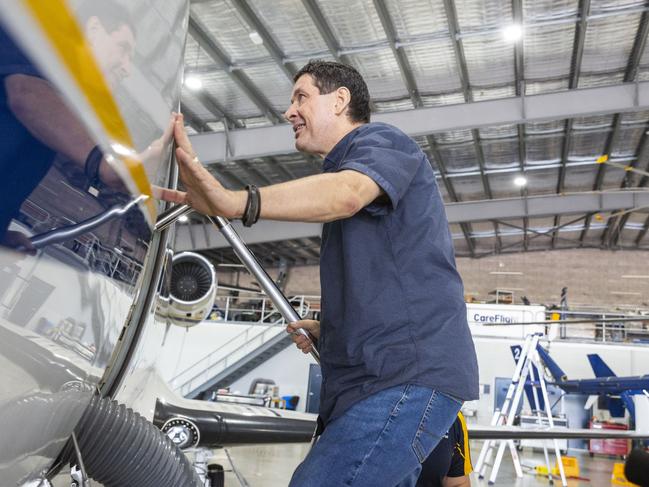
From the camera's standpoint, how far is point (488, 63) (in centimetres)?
1412

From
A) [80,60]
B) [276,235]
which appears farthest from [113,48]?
[276,235]

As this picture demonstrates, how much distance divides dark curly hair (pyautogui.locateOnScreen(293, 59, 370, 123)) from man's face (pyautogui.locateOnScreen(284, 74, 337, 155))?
0.8 inches

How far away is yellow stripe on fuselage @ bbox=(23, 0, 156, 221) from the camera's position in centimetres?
80

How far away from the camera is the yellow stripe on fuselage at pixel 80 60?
0.80 m

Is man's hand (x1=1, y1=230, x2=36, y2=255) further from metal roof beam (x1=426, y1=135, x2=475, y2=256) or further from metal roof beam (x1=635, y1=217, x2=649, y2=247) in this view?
metal roof beam (x1=635, y1=217, x2=649, y2=247)

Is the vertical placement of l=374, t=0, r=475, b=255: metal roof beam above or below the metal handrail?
above

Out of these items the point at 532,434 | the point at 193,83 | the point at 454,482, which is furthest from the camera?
the point at 193,83

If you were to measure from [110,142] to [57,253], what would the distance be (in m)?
0.21

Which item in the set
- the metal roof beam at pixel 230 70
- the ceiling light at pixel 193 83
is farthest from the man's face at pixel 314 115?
the ceiling light at pixel 193 83

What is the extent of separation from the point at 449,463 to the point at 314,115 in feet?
7.37

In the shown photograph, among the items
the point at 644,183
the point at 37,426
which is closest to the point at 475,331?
the point at 644,183

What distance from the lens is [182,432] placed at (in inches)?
169

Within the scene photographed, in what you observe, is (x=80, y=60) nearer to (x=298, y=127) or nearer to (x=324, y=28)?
(x=298, y=127)

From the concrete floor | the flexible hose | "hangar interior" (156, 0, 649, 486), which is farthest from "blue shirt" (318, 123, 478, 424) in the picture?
the concrete floor
